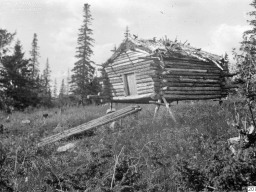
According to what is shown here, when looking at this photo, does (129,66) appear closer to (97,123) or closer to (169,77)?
(169,77)

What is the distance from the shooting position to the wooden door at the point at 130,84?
1697cm

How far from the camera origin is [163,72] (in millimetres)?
14484

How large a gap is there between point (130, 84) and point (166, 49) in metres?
3.60

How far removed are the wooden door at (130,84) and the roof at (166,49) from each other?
1565 mm

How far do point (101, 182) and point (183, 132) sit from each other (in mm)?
4351

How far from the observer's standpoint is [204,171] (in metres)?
3.76

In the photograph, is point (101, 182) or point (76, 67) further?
point (76, 67)

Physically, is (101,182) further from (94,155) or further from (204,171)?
(94,155)

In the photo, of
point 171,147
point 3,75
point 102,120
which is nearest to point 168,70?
point 102,120

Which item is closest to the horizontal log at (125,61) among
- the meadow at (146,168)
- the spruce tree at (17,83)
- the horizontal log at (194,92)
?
the horizontal log at (194,92)

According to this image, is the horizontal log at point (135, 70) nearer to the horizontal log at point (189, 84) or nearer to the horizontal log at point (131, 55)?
the horizontal log at point (131, 55)

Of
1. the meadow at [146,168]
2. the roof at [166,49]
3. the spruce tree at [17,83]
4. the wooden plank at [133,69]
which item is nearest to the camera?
the meadow at [146,168]

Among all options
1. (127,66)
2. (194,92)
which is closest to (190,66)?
(194,92)

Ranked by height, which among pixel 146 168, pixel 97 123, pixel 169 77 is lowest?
pixel 146 168
